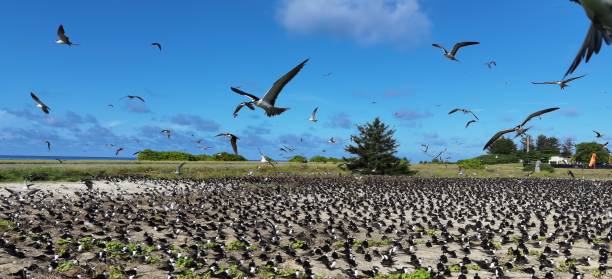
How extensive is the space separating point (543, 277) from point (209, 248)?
30.4 ft

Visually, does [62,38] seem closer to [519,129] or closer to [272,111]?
[272,111]

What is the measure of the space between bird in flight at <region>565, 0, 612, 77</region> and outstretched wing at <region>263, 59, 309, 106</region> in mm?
5654

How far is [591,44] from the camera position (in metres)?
5.10

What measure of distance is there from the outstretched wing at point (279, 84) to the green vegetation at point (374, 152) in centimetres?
4467

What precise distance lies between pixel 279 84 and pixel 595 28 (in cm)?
701

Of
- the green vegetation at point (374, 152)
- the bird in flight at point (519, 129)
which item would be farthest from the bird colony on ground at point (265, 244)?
the green vegetation at point (374, 152)

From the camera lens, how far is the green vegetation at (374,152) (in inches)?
2232

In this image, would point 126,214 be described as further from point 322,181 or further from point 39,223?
point 322,181

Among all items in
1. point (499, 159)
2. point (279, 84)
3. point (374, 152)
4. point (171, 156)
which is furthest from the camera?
point (499, 159)

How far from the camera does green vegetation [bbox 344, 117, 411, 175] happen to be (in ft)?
186

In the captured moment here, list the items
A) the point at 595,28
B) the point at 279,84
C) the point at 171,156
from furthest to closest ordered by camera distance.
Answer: the point at 171,156 → the point at 279,84 → the point at 595,28

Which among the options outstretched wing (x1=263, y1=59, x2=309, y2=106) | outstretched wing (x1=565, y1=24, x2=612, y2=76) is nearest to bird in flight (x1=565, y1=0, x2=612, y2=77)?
outstretched wing (x1=565, y1=24, x2=612, y2=76)

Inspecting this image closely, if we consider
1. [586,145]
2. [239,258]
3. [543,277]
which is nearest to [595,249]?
[543,277]

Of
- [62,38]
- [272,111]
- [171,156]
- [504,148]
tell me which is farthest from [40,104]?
[504,148]
